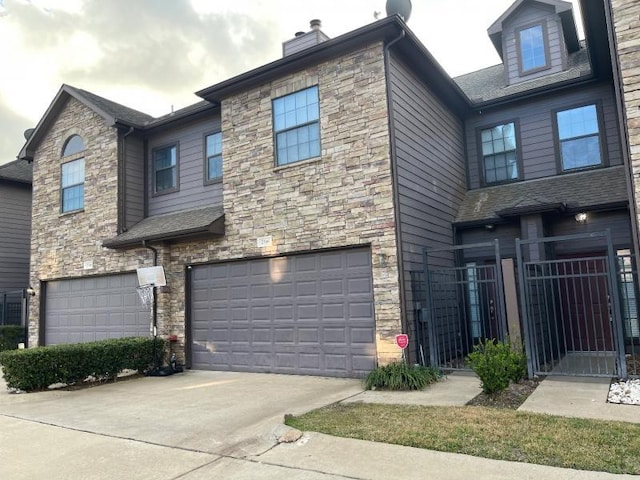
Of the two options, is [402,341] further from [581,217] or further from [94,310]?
[94,310]

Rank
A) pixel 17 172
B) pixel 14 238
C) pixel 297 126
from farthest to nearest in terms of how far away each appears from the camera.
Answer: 1. pixel 17 172
2. pixel 14 238
3. pixel 297 126

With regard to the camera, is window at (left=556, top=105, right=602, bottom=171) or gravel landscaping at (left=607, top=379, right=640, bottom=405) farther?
window at (left=556, top=105, right=602, bottom=171)

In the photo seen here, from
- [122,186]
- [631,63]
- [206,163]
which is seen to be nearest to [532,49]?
[631,63]

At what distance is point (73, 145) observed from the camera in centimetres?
1405

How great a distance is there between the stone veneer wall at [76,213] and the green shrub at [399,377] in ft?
21.4

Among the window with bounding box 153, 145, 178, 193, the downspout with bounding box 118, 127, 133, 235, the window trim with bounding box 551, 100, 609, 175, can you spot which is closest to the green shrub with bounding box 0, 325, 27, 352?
the downspout with bounding box 118, 127, 133, 235

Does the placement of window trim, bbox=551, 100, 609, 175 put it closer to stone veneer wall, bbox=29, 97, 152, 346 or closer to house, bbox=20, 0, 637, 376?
house, bbox=20, 0, 637, 376

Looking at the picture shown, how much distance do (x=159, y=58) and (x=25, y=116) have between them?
9461 mm

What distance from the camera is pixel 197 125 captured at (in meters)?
12.4

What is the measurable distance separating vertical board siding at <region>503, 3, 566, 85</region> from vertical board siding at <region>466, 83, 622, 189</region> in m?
1.25

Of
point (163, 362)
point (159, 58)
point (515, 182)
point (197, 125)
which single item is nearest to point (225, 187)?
point (197, 125)

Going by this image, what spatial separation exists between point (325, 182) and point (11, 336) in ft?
38.3

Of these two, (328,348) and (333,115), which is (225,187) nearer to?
(333,115)

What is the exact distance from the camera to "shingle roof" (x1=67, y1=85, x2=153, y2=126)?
514 inches
